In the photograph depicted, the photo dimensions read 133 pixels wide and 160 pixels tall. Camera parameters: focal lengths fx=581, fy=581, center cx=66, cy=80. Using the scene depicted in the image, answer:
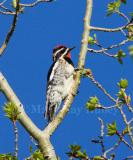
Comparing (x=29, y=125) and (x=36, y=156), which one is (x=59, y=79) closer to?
(x=29, y=125)

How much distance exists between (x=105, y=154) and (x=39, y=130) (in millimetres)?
880

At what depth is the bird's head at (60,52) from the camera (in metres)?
9.83

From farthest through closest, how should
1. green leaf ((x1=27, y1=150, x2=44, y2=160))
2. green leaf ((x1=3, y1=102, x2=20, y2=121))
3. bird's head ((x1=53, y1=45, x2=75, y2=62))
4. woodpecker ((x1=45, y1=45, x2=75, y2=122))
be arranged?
bird's head ((x1=53, y1=45, x2=75, y2=62)) → woodpecker ((x1=45, y1=45, x2=75, y2=122)) → green leaf ((x1=27, y1=150, x2=44, y2=160)) → green leaf ((x1=3, y1=102, x2=20, y2=121))

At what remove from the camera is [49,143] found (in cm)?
582

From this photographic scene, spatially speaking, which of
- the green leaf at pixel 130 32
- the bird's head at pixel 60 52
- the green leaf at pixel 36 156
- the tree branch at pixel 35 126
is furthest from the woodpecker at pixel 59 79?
the green leaf at pixel 36 156

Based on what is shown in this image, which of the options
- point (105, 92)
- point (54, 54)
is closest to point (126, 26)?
point (105, 92)

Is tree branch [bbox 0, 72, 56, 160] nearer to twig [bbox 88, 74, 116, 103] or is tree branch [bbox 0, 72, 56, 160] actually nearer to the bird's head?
twig [bbox 88, 74, 116, 103]

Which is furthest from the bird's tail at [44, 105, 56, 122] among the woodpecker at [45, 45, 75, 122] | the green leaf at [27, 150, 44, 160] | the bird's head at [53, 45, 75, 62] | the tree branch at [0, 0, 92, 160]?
the green leaf at [27, 150, 44, 160]

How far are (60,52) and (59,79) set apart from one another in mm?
587

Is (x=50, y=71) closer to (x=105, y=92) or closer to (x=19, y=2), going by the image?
(x=19, y=2)

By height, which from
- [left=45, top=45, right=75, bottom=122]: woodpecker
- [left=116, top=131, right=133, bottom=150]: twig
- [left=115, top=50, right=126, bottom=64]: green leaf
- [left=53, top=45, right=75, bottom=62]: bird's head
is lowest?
[left=116, top=131, right=133, bottom=150]: twig

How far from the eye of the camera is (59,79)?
31.5ft

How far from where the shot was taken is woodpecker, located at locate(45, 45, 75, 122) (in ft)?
→ 29.7

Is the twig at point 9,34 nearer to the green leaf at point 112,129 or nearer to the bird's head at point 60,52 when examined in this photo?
the green leaf at point 112,129
